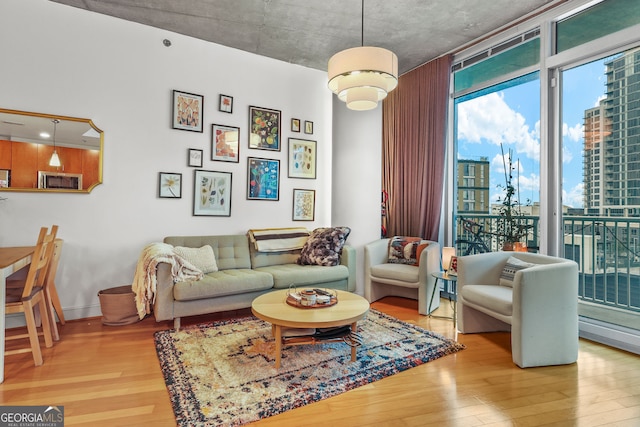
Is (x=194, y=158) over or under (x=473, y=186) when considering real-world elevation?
over

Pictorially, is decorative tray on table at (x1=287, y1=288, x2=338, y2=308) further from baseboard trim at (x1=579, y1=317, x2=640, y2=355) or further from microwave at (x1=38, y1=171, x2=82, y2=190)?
microwave at (x1=38, y1=171, x2=82, y2=190)

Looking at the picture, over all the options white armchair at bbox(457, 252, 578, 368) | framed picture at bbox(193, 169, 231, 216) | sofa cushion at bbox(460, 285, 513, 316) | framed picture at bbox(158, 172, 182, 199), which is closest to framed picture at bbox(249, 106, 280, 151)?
framed picture at bbox(193, 169, 231, 216)

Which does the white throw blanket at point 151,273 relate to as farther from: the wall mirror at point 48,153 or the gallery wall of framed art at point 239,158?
the wall mirror at point 48,153

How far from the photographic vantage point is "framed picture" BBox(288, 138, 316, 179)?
173 inches

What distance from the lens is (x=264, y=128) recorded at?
421cm

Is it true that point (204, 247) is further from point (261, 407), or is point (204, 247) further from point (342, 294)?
point (261, 407)

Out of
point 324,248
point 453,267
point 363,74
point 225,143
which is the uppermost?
point 363,74

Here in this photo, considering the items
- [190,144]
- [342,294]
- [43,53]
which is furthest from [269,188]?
[43,53]

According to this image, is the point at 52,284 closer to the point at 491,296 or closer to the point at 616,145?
the point at 491,296

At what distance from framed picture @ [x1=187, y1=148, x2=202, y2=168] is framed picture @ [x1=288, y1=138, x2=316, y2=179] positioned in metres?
1.13

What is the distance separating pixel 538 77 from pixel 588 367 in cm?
272

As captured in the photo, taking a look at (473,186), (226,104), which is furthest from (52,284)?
(473,186)

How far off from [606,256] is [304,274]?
2.80 meters

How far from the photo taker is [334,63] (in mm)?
2455
